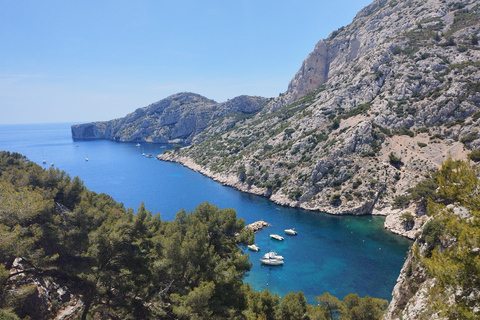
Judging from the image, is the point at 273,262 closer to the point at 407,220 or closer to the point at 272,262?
the point at 272,262

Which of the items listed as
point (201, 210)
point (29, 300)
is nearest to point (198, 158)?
point (201, 210)

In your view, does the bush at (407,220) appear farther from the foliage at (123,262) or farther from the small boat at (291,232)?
the foliage at (123,262)

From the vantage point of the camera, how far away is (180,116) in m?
178

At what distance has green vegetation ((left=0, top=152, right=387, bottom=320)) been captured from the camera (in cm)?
1634

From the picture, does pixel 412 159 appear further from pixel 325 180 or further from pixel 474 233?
pixel 474 233

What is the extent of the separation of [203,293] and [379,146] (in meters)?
61.0

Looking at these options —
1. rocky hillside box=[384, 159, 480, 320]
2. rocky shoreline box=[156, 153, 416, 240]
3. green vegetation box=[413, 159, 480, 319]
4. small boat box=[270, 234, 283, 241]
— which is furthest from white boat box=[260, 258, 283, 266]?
green vegetation box=[413, 159, 480, 319]

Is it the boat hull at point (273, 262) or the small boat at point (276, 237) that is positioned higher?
the small boat at point (276, 237)

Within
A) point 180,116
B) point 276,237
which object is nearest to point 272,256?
point 276,237

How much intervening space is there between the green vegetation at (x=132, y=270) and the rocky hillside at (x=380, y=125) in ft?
127

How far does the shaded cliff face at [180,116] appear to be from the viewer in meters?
160

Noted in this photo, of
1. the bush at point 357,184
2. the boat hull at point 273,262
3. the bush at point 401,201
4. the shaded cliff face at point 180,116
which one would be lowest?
the boat hull at point 273,262

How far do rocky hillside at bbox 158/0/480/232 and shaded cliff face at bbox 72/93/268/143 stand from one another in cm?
5610

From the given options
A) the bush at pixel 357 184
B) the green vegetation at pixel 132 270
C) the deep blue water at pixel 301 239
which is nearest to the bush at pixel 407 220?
the deep blue water at pixel 301 239
